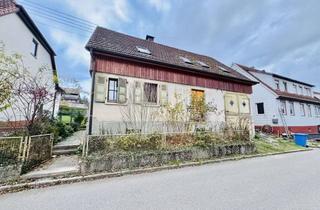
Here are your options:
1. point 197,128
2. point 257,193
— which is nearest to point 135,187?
point 257,193

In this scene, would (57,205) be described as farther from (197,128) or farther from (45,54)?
(45,54)

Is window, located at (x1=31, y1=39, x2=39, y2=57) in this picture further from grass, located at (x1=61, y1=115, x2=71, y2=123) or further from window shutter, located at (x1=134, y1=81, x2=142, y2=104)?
window shutter, located at (x1=134, y1=81, x2=142, y2=104)

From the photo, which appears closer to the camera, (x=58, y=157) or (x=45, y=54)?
(x=58, y=157)

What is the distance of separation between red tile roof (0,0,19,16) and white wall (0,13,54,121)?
0.24 metres

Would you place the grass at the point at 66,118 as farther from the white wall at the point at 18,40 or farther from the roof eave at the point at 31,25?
the roof eave at the point at 31,25

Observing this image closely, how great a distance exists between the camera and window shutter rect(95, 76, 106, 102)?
9773 mm

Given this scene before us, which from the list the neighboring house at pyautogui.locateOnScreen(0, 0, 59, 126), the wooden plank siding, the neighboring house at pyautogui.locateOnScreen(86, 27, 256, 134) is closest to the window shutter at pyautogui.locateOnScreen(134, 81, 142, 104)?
the neighboring house at pyautogui.locateOnScreen(86, 27, 256, 134)

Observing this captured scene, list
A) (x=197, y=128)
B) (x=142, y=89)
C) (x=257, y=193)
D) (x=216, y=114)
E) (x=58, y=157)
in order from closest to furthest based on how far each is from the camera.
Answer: (x=257, y=193), (x=58, y=157), (x=197, y=128), (x=142, y=89), (x=216, y=114)

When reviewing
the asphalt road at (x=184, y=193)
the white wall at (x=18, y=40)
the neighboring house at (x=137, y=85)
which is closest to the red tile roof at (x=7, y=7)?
the white wall at (x=18, y=40)

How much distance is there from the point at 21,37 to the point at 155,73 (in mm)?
8509

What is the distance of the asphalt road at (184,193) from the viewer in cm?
378

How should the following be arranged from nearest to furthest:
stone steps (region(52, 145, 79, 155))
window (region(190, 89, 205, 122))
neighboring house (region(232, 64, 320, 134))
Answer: stone steps (region(52, 145, 79, 155)), window (region(190, 89, 205, 122)), neighboring house (region(232, 64, 320, 134))

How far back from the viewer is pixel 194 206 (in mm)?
3676

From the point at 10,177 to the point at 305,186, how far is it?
830 cm
